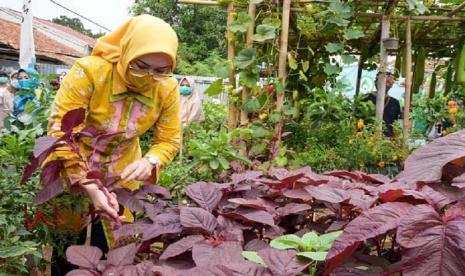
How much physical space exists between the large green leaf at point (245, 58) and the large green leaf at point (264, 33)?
4.4 inches

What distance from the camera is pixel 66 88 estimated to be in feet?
5.53

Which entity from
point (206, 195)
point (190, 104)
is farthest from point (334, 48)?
point (206, 195)

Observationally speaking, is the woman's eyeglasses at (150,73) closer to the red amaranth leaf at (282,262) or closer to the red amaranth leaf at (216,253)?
the red amaranth leaf at (216,253)

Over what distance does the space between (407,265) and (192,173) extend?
85.9 inches

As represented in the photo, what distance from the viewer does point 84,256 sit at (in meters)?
1.04

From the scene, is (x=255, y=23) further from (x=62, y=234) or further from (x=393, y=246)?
(x=393, y=246)

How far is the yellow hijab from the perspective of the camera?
62.5 inches

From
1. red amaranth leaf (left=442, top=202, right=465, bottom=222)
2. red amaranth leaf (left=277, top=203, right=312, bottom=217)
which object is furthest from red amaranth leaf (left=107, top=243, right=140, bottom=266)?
red amaranth leaf (left=442, top=202, right=465, bottom=222)

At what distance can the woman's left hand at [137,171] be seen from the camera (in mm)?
1489

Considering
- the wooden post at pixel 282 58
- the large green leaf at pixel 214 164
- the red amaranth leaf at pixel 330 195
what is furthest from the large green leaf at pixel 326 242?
the wooden post at pixel 282 58

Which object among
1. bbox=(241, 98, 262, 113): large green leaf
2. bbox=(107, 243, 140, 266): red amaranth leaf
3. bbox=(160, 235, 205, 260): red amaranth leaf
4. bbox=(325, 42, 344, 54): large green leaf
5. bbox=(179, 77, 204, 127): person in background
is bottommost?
bbox=(179, 77, 204, 127): person in background

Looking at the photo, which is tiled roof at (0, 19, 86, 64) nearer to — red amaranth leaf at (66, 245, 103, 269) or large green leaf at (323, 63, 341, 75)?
large green leaf at (323, 63, 341, 75)

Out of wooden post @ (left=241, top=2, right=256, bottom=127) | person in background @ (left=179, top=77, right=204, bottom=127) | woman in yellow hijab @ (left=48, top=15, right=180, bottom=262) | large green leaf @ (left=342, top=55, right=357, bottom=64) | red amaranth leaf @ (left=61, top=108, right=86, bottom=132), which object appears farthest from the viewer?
person in background @ (left=179, top=77, right=204, bottom=127)

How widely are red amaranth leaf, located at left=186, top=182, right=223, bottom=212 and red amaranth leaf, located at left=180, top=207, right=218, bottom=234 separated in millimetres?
104
